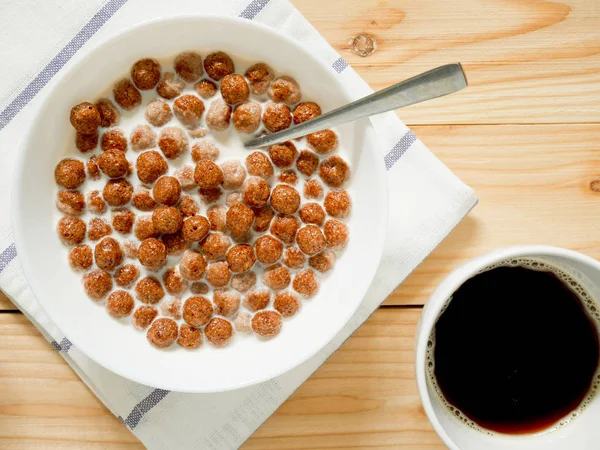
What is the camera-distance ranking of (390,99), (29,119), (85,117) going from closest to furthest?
(390,99)
(85,117)
(29,119)

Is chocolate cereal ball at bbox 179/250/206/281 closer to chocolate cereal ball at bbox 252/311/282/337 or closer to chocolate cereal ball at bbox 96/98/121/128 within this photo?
chocolate cereal ball at bbox 252/311/282/337

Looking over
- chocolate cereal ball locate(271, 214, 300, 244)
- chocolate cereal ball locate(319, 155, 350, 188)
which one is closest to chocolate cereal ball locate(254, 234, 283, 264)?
chocolate cereal ball locate(271, 214, 300, 244)

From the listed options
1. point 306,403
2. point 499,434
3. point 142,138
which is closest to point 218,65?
point 142,138

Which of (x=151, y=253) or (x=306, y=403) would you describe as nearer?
(x=151, y=253)

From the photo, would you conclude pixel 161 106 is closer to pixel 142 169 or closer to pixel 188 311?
pixel 142 169

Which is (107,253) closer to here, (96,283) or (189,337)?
(96,283)

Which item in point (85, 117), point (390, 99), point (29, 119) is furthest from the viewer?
point (29, 119)

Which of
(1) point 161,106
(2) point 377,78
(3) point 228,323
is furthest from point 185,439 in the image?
(2) point 377,78
